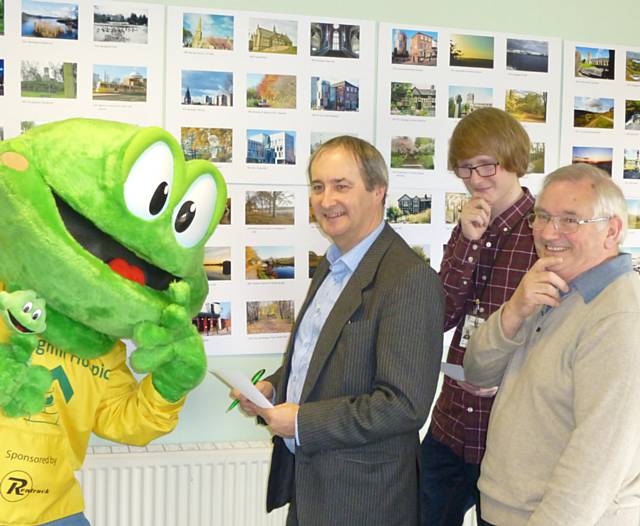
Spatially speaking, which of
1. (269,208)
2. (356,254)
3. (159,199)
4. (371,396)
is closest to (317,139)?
(269,208)

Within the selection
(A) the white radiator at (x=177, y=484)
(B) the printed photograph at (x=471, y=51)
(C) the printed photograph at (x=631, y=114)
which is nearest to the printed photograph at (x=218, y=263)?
(A) the white radiator at (x=177, y=484)

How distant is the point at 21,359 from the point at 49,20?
1167 mm

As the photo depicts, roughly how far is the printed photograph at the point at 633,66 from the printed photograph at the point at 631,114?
85 millimetres

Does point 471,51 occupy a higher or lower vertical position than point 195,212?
higher

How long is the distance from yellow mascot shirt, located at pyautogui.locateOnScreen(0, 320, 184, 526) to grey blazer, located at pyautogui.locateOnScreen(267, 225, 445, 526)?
36 cm

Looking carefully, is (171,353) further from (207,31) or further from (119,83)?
(207,31)

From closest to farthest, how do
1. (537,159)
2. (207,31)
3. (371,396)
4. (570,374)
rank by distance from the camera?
(570,374) < (371,396) < (207,31) < (537,159)

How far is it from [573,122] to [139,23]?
1533 mm

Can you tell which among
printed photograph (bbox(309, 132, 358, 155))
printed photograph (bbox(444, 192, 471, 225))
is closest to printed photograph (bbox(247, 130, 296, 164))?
printed photograph (bbox(309, 132, 358, 155))

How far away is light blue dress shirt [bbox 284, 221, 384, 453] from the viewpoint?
1779 mm

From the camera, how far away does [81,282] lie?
1.45 meters

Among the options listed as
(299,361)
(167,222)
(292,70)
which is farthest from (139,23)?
(299,361)

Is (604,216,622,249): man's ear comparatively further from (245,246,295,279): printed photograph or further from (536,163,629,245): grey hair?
(245,246,295,279): printed photograph

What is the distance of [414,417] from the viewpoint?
1582 millimetres
